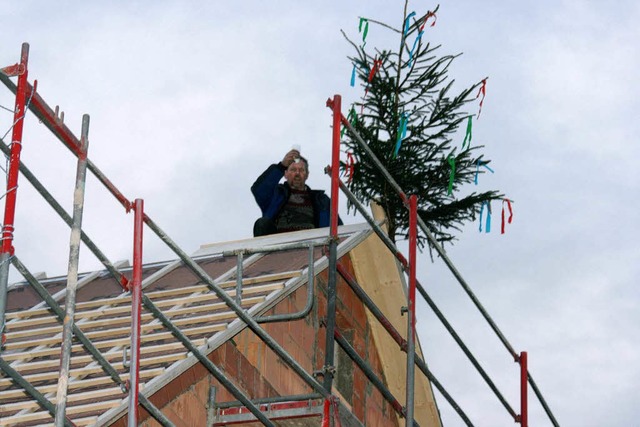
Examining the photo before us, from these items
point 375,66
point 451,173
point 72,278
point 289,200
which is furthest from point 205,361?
point 375,66

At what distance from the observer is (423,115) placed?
18.1 metres

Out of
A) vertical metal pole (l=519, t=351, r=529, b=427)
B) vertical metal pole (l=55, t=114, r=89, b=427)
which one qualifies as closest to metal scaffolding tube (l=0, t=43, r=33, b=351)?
vertical metal pole (l=55, t=114, r=89, b=427)

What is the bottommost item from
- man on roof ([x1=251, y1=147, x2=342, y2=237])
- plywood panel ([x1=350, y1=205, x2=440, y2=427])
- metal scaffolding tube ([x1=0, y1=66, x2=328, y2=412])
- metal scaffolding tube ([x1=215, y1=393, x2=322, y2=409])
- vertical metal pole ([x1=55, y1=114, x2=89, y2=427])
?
vertical metal pole ([x1=55, y1=114, x2=89, y2=427])

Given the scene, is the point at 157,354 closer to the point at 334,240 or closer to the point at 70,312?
the point at 334,240

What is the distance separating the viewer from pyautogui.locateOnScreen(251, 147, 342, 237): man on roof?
13.4 m

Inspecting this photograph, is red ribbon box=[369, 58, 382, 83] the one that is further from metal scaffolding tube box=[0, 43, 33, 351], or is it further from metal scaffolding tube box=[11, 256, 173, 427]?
metal scaffolding tube box=[0, 43, 33, 351]

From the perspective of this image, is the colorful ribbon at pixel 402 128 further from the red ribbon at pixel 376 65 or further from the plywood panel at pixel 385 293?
the plywood panel at pixel 385 293

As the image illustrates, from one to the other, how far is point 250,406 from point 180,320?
74.2 inches

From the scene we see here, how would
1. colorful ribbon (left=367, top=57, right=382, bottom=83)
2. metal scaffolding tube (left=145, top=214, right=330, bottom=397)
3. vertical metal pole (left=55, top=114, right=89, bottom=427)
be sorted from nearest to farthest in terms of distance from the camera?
vertical metal pole (left=55, top=114, right=89, bottom=427)
metal scaffolding tube (left=145, top=214, right=330, bottom=397)
colorful ribbon (left=367, top=57, right=382, bottom=83)

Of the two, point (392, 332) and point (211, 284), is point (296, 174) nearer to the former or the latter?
point (392, 332)

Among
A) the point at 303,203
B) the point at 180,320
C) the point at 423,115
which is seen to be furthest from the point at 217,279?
the point at 423,115

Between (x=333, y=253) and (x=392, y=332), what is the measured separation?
3.26ft

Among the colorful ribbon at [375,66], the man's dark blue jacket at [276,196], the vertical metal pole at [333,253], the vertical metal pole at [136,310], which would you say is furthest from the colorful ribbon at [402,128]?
the vertical metal pole at [136,310]

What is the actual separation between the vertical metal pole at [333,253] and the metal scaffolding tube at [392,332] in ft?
0.77
